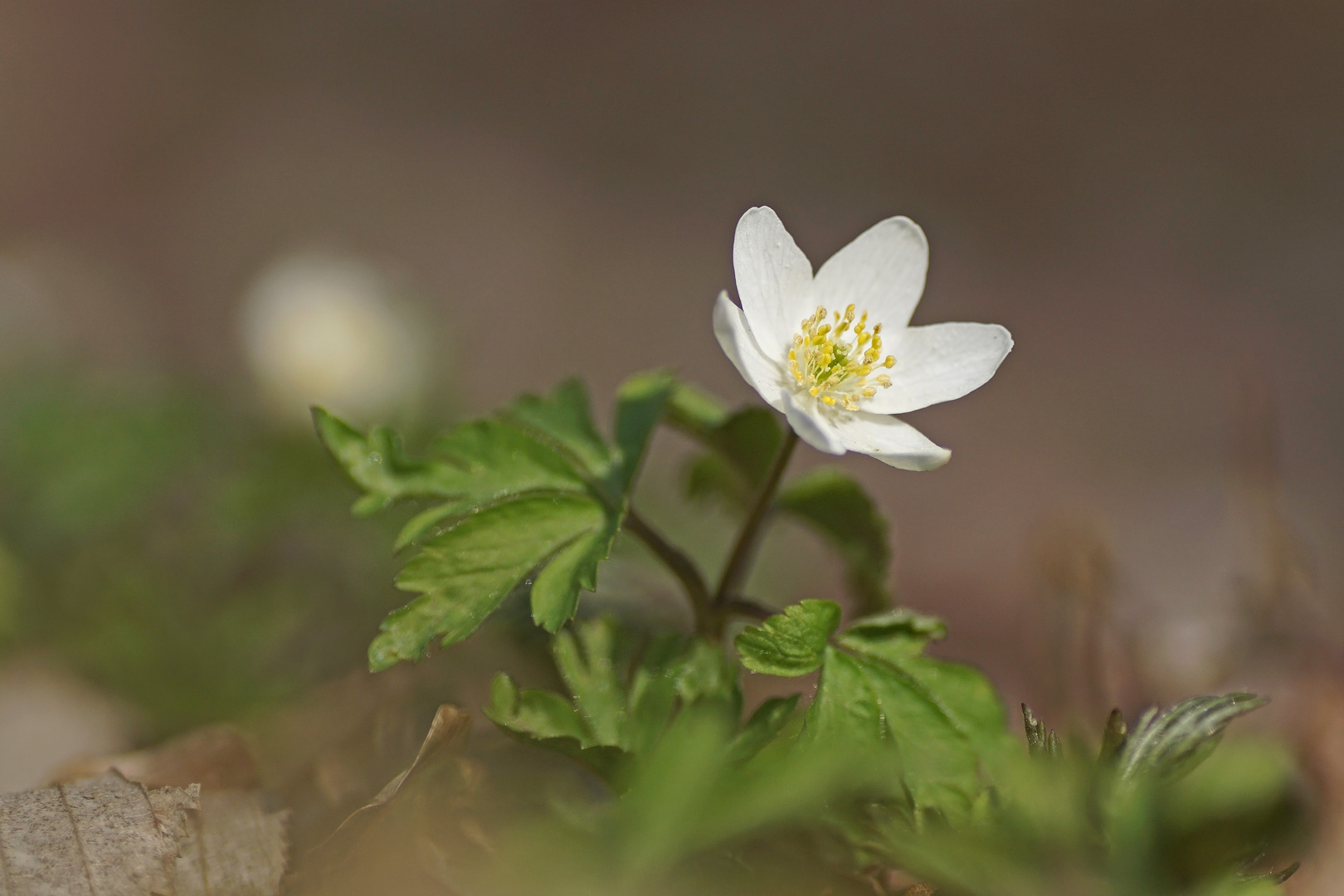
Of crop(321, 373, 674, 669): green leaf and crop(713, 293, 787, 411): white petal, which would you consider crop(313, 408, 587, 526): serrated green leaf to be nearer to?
crop(321, 373, 674, 669): green leaf

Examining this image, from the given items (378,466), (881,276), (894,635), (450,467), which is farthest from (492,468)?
(881,276)

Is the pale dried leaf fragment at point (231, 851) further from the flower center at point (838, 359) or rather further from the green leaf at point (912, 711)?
the flower center at point (838, 359)

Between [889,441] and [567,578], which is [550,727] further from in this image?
[889,441]

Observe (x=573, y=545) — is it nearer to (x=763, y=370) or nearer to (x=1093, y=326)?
(x=763, y=370)

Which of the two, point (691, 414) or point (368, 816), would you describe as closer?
point (368, 816)

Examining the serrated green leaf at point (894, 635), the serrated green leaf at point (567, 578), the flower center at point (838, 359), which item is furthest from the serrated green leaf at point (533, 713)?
the flower center at point (838, 359)

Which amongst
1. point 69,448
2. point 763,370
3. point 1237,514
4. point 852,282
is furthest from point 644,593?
point 1237,514
